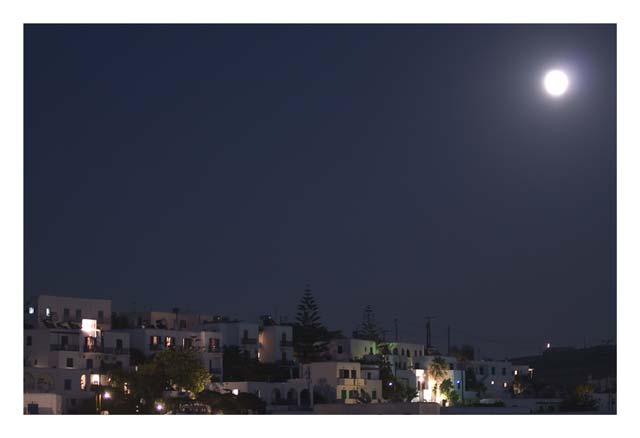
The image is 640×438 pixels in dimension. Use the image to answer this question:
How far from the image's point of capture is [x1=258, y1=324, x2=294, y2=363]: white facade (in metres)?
26.7

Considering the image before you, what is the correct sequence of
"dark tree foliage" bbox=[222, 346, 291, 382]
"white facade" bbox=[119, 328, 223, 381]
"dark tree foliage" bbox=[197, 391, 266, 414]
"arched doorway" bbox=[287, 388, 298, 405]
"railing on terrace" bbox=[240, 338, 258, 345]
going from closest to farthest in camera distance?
"dark tree foliage" bbox=[197, 391, 266, 414] < "arched doorway" bbox=[287, 388, 298, 405] < "white facade" bbox=[119, 328, 223, 381] < "dark tree foliage" bbox=[222, 346, 291, 382] < "railing on terrace" bbox=[240, 338, 258, 345]

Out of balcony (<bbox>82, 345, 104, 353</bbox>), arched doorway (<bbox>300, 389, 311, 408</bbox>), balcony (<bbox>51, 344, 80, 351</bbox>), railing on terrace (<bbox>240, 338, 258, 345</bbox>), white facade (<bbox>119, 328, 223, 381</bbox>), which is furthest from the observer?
railing on terrace (<bbox>240, 338, 258, 345</bbox>)

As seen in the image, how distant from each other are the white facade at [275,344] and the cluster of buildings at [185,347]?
0.08 ft

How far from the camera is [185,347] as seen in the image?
80.9 ft

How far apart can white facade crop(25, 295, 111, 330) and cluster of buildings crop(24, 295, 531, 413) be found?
2 centimetres

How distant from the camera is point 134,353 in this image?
78.9ft

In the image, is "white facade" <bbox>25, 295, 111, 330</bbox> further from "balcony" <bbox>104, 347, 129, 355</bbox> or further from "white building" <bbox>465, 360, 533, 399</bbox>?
"white building" <bbox>465, 360, 533, 399</bbox>

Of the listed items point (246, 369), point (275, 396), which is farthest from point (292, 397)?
point (246, 369)

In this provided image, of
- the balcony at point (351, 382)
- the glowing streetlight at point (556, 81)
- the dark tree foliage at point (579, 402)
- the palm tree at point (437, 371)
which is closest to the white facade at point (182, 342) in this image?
the balcony at point (351, 382)

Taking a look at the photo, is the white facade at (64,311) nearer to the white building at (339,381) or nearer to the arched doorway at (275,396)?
the arched doorway at (275,396)

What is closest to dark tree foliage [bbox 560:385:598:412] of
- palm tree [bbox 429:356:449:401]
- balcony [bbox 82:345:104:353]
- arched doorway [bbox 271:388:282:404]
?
palm tree [bbox 429:356:449:401]

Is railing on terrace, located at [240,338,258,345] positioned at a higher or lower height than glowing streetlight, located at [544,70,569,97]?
lower
